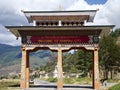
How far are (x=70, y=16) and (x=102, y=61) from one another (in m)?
30.2

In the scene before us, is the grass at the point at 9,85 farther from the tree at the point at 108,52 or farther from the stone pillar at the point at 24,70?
the tree at the point at 108,52

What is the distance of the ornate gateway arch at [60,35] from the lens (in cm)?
3847

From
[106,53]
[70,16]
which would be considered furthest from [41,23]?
[106,53]

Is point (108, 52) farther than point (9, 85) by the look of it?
Yes

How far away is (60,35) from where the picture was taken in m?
39.4

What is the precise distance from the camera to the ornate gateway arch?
38469 millimetres

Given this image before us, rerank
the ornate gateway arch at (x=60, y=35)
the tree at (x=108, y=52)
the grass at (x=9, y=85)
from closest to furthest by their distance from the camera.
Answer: the ornate gateway arch at (x=60, y=35) → the grass at (x=9, y=85) → the tree at (x=108, y=52)

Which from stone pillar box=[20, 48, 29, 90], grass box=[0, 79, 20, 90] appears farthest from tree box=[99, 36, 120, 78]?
stone pillar box=[20, 48, 29, 90]

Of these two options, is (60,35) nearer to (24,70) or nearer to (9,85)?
(24,70)

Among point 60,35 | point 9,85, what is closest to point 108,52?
point 9,85

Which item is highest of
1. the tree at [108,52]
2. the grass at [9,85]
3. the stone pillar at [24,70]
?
the tree at [108,52]

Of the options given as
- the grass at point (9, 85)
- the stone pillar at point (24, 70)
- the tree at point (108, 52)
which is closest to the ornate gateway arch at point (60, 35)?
the stone pillar at point (24, 70)

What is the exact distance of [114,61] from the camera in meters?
70.1

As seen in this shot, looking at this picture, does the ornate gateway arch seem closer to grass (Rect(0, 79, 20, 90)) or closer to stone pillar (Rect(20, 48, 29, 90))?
stone pillar (Rect(20, 48, 29, 90))
